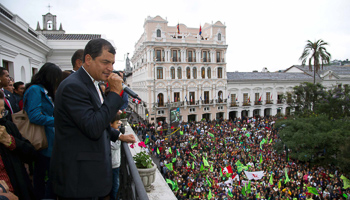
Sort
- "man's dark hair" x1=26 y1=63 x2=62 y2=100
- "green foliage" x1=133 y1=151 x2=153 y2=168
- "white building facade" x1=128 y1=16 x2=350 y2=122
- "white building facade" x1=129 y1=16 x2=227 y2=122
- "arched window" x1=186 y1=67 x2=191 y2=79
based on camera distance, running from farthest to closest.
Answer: "arched window" x1=186 y1=67 x2=191 y2=79
"white building facade" x1=128 y1=16 x2=350 y2=122
"white building facade" x1=129 y1=16 x2=227 y2=122
"green foliage" x1=133 y1=151 x2=153 y2=168
"man's dark hair" x1=26 y1=63 x2=62 y2=100

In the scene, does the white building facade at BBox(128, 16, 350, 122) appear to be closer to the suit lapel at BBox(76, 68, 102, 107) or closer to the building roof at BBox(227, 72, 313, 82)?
the building roof at BBox(227, 72, 313, 82)

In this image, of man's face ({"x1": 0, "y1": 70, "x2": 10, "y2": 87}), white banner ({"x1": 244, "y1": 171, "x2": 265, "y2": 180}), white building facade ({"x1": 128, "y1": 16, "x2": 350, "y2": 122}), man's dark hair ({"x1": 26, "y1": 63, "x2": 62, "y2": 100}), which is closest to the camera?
man's dark hair ({"x1": 26, "y1": 63, "x2": 62, "y2": 100})

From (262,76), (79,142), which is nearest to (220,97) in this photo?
(262,76)

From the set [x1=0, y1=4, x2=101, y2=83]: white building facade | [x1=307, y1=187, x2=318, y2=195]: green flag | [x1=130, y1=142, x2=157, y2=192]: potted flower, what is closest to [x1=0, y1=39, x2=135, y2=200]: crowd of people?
[x1=130, y1=142, x2=157, y2=192]: potted flower

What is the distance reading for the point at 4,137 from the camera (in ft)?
8.31

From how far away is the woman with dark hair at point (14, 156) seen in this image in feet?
8.45

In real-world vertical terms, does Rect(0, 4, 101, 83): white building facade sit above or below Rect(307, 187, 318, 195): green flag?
above

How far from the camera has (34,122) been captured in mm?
2877

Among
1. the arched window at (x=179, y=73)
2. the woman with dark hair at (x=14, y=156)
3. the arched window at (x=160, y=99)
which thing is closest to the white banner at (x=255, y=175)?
the woman with dark hair at (x=14, y=156)

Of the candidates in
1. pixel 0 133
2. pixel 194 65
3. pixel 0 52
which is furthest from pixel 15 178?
pixel 194 65


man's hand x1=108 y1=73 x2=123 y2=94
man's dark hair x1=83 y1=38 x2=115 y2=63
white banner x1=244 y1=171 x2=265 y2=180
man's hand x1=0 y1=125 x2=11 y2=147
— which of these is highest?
man's dark hair x1=83 y1=38 x2=115 y2=63

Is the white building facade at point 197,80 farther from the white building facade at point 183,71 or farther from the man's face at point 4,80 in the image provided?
the man's face at point 4,80

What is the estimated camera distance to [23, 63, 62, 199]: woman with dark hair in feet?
9.46

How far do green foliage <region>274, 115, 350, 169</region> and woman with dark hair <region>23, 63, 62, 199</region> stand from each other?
16341 millimetres
